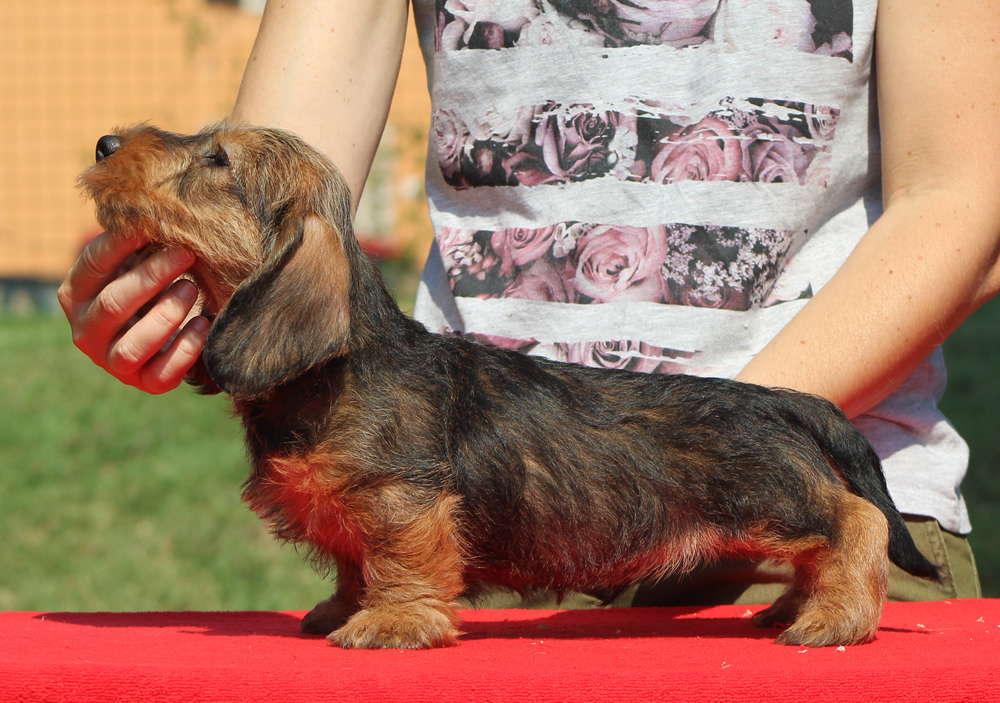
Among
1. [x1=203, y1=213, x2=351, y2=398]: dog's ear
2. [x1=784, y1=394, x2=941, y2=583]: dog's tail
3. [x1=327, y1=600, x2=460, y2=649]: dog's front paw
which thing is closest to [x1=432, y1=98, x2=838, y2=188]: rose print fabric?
[x1=784, y1=394, x2=941, y2=583]: dog's tail

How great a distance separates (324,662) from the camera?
7.08 ft

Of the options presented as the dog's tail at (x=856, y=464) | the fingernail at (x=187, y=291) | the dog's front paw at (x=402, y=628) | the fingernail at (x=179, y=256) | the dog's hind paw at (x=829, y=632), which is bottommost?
the dog's hind paw at (x=829, y=632)

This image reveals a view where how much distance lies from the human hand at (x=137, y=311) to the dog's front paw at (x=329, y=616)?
0.71 metres

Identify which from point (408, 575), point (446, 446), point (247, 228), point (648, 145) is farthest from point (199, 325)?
point (648, 145)

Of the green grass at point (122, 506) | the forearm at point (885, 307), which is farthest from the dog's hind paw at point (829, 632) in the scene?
the green grass at point (122, 506)

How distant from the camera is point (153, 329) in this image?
255 cm

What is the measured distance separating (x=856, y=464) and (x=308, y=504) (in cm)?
133

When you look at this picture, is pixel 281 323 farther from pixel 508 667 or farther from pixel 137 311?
pixel 508 667

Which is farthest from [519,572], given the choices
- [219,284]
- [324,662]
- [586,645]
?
[219,284]

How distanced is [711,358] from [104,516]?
6.56 metres

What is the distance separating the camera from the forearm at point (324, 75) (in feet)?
10.7

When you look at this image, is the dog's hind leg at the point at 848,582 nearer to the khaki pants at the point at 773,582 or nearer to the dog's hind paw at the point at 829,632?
the dog's hind paw at the point at 829,632

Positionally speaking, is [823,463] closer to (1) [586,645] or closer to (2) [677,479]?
(2) [677,479]

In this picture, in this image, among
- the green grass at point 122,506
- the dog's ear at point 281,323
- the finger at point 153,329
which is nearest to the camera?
the dog's ear at point 281,323
